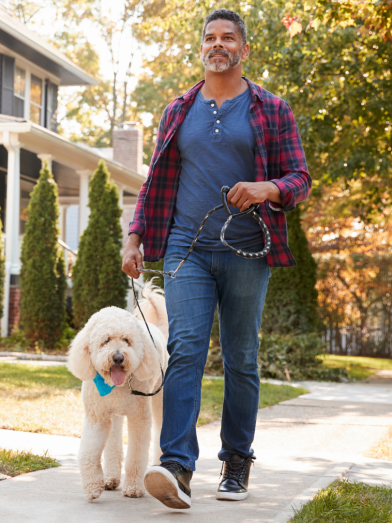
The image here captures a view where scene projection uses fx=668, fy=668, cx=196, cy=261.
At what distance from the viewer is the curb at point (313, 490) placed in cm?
304

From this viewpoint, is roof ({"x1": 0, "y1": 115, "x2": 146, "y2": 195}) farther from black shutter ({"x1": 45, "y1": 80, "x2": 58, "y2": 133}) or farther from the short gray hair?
the short gray hair

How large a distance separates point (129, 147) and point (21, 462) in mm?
20249

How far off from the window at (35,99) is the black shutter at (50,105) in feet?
0.82

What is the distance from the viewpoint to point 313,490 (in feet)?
11.4

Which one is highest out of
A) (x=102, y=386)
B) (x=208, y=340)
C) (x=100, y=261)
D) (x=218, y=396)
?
(x=100, y=261)

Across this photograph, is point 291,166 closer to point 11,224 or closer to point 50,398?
point 50,398

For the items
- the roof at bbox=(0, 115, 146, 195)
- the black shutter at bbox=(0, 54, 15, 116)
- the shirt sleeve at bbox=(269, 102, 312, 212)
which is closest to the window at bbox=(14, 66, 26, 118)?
the black shutter at bbox=(0, 54, 15, 116)

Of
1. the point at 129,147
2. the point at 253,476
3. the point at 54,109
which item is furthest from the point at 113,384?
the point at 129,147

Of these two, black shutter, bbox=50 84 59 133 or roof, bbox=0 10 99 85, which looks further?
black shutter, bbox=50 84 59 133

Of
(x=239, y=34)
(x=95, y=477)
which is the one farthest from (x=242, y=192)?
(x=95, y=477)

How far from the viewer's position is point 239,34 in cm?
339

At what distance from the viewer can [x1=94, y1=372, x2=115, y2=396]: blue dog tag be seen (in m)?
3.25

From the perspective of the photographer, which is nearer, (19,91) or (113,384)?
(113,384)

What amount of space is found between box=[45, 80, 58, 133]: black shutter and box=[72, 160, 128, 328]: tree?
7157 millimetres
